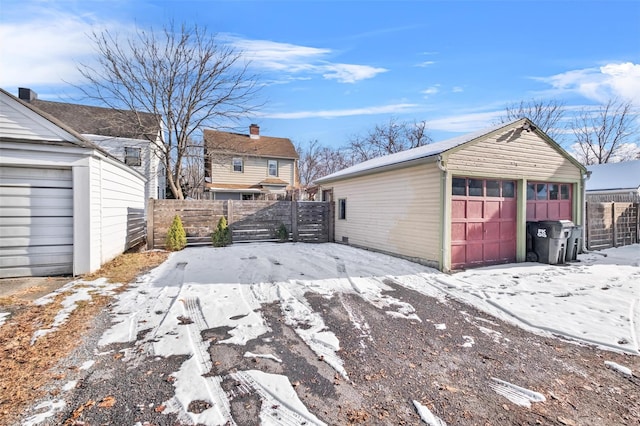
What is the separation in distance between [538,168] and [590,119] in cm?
2636

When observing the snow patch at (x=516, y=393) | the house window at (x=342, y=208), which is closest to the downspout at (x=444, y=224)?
the snow patch at (x=516, y=393)

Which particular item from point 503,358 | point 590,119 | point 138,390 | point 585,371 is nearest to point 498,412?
point 503,358

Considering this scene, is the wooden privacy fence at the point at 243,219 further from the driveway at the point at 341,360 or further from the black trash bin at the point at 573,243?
the black trash bin at the point at 573,243

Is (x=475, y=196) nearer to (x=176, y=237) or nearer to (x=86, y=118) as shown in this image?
(x=176, y=237)

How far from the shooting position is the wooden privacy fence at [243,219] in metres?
9.68

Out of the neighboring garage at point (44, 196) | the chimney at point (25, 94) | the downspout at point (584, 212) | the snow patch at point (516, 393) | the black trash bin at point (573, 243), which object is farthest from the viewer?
the chimney at point (25, 94)

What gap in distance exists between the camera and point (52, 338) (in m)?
3.27

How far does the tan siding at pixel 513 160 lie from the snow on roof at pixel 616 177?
11.4 meters

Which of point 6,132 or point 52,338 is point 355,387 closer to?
point 52,338

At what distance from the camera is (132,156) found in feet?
56.4

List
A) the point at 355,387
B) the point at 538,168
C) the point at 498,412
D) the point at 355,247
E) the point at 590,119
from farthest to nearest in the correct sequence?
the point at 590,119, the point at 355,247, the point at 538,168, the point at 355,387, the point at 498,412

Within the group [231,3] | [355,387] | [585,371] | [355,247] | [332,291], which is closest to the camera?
[355,387]

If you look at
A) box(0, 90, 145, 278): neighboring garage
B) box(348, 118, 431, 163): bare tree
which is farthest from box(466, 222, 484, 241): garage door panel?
box(348, 118, 431, 163): bare tree

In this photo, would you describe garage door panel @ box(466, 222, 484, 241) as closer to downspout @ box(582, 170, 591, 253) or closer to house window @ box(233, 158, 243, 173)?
downspout @ box(582, 170, 591, 253)
